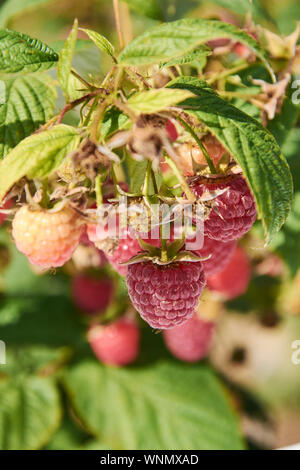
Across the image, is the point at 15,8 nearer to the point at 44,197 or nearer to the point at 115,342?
the point at 44,197

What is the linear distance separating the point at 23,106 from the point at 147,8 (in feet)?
1.03

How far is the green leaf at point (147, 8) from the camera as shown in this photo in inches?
32.7

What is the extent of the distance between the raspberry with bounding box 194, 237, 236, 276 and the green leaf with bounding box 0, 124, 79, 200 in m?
0.24

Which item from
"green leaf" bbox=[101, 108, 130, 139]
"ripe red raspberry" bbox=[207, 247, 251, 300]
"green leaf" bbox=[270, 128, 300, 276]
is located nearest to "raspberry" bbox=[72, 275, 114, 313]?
"ripe red raspberry" bbox=[207, 247, 251, 300]

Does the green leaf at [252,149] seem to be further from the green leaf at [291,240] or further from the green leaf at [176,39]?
the green leaf at [291,240]

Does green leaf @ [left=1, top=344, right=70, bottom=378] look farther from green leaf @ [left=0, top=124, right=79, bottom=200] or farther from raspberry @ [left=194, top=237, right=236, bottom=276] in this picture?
green leaf @ [left=0, top=124, right=79, bottom=200]

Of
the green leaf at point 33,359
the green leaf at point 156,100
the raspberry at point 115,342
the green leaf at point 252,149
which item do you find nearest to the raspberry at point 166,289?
the green leaf at point 252,149

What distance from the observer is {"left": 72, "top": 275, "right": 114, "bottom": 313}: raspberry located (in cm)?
123

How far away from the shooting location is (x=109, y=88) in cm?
56

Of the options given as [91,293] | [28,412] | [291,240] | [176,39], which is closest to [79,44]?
[176,39]
